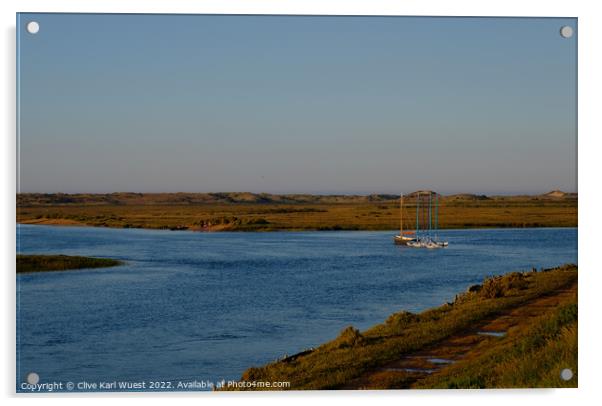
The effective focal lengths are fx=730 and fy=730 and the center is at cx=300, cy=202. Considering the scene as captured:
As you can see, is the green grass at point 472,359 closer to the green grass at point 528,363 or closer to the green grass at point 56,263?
the green grass at point 528,363

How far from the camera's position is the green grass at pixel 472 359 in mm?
6766

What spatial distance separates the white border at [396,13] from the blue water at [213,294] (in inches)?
9.0

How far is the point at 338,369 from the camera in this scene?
24.1ft

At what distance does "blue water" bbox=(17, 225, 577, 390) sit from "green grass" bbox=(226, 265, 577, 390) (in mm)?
317

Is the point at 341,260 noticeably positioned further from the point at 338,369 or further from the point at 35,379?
the point at 35,379

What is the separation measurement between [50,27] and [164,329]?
423 cm

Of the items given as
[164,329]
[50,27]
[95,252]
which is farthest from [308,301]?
[50,27]

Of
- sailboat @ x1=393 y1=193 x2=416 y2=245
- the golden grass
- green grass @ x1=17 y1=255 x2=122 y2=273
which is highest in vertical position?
the golden grass

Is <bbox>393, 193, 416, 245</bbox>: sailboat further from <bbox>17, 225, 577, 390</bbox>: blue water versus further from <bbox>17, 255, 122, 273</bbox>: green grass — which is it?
<bbox>17, 255, 122, 273</bbox>: green grass

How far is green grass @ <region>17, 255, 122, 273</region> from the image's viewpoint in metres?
7.23

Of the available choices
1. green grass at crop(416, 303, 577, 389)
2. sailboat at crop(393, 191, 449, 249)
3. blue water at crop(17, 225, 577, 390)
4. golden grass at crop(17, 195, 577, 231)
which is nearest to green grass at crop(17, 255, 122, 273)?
blue water at crop(17, 225, 577, 390)

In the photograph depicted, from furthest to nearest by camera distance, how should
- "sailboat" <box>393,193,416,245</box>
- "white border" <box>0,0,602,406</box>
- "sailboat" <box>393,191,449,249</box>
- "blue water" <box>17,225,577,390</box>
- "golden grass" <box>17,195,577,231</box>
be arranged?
"sailboat" <box>393,193,416,245</box> < "sailboat" <box>393,191,449,249</box> < "golden grass" <box>17,195,577,231</box> < "blue water" <box>17,225,577,390</box> < "white border" <box>0,0,602,406</box>

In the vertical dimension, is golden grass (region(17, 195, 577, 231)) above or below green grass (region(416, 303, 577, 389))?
above

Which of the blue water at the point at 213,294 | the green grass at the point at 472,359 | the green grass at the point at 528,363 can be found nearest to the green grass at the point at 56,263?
the blue water at the point at 213,294
